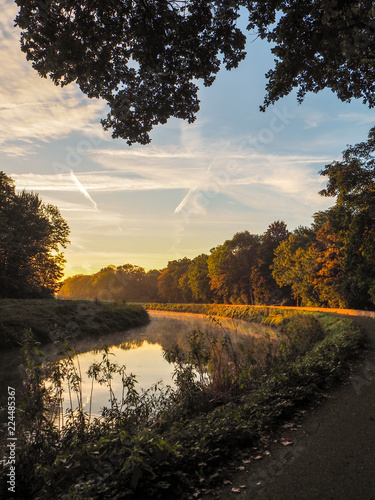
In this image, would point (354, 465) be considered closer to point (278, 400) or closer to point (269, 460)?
point (269, 460)

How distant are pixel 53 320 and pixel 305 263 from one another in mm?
27973

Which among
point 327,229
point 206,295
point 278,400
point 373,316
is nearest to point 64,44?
point 278,400

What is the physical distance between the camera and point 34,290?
34906mm

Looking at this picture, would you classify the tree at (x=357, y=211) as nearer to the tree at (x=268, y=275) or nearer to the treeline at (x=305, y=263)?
the treeline at (x=305, y=263)

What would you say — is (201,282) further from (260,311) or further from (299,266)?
(260,311)

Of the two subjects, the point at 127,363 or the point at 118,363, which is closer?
the point at 118,363

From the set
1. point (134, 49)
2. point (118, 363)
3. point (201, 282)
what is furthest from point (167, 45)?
point (201, 282)

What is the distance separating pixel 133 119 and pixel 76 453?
19.2 feet

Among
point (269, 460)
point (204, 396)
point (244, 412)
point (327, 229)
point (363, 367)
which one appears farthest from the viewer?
point (327, 229)

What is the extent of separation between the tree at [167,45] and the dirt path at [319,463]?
236 inches

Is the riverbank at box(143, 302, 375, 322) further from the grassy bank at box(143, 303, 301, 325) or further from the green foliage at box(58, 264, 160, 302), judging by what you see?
the green foliage at box(58, 264, 160, 302)

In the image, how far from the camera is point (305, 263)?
36.2 meters

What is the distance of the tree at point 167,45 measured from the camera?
16.7ft

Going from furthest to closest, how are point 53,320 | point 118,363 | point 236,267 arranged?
point 236,267
point 53,320
point 118,363
